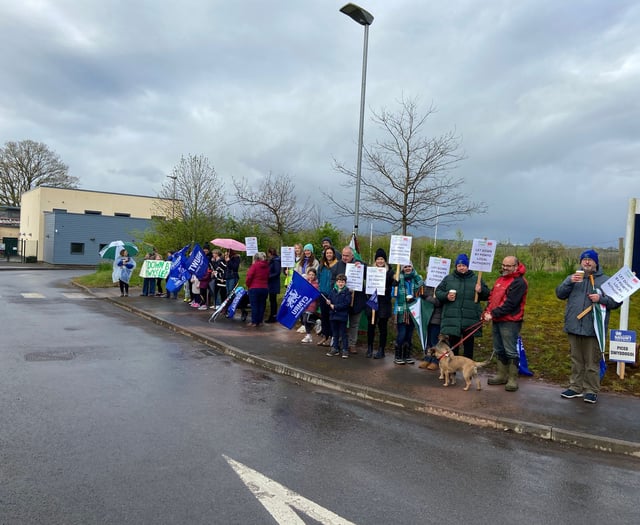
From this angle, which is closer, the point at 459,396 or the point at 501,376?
the point at 459,396

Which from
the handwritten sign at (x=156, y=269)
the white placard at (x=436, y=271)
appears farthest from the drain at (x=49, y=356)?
the handwritten sign at (x=156, y=269)

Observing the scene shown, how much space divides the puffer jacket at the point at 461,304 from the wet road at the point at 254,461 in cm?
209

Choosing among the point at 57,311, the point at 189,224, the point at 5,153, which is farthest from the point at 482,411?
the point at 5,153

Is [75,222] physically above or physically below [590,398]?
above

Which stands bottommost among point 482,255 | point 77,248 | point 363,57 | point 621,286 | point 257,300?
point 257,300

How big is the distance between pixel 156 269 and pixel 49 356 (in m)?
10.1

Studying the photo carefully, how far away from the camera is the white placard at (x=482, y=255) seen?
27.1 ft

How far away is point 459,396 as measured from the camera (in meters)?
6.91

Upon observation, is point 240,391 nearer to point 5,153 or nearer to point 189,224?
point 189,224

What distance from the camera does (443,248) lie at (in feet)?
57.4

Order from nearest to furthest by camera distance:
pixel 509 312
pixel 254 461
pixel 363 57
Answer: pixel 254 461, pixel 509 312, pixel 363 57

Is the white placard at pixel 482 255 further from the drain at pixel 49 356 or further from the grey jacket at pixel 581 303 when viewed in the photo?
the drain at pixel 49 356

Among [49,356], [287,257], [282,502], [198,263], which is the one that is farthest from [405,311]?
[198,263]

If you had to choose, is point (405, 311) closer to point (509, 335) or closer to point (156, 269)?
point (509, 335)
